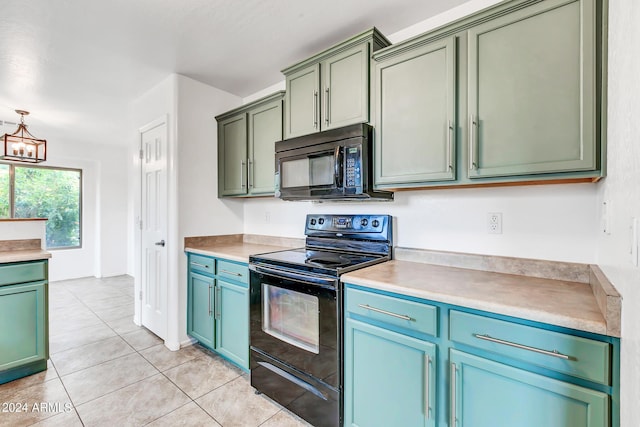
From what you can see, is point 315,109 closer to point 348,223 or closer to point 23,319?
point 348,223

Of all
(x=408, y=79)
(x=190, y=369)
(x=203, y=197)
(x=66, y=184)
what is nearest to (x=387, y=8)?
(x=408, y=79)

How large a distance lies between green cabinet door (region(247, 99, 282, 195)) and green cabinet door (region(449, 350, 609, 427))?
6.13ft

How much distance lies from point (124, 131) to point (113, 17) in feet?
10.3

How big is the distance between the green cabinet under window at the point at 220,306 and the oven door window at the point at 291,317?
0.89ft

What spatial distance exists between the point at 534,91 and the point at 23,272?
335 cm

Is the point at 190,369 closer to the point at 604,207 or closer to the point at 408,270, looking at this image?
the point at 408,270

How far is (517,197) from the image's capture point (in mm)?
1611

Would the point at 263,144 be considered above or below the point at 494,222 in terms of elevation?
above

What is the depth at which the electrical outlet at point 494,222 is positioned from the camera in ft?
5.46

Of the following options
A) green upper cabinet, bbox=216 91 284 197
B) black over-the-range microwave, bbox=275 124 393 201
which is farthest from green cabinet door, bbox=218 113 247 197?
black over-the-range microwave, bbox=275 124 393 201

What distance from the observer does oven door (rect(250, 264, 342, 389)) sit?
5.30 feet

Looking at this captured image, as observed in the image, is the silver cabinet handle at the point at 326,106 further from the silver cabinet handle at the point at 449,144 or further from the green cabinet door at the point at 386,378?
the green cabinet door at the point at 386,378

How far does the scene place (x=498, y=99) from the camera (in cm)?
141

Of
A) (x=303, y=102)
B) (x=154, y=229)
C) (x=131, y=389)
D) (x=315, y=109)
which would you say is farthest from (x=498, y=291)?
(x=154, y=229)
